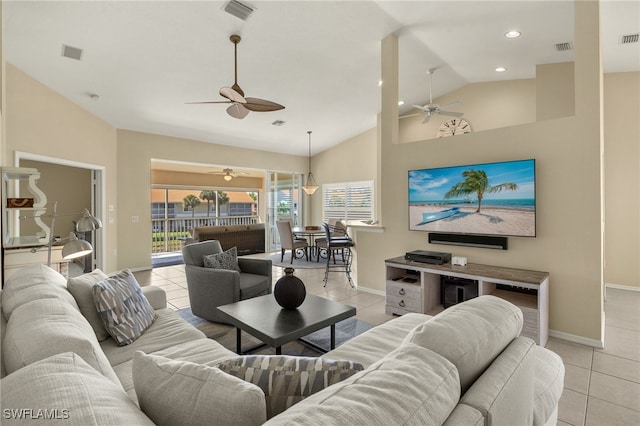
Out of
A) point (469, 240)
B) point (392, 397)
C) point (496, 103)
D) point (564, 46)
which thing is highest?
point (564, 46)

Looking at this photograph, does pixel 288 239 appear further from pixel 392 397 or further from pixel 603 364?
pixel 392 397

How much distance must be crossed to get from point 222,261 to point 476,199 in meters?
2.98

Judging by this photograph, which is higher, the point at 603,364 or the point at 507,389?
the point at 507,389

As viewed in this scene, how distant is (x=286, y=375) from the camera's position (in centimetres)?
95

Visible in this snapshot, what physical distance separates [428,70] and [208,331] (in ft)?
16.8

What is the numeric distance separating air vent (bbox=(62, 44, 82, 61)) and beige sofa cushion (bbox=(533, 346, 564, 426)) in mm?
5099

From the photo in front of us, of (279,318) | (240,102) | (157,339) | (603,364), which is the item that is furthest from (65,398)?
(603,364)

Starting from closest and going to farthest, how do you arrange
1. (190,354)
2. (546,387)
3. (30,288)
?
(546,387) < (30,288) < (190,354)

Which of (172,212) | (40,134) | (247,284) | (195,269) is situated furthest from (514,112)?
(172,212)

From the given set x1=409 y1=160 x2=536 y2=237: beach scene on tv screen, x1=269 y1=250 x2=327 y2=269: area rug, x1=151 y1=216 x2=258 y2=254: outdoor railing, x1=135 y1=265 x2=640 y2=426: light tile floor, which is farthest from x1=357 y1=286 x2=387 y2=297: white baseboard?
x1=151 y1=216 x2=258 y2=254: outdoor railing

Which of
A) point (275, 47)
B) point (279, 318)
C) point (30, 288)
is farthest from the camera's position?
point (275, 47)

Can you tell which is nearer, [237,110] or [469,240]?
[469,240]

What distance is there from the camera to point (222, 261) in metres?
3.54

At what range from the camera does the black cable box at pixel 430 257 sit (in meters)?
3.46
